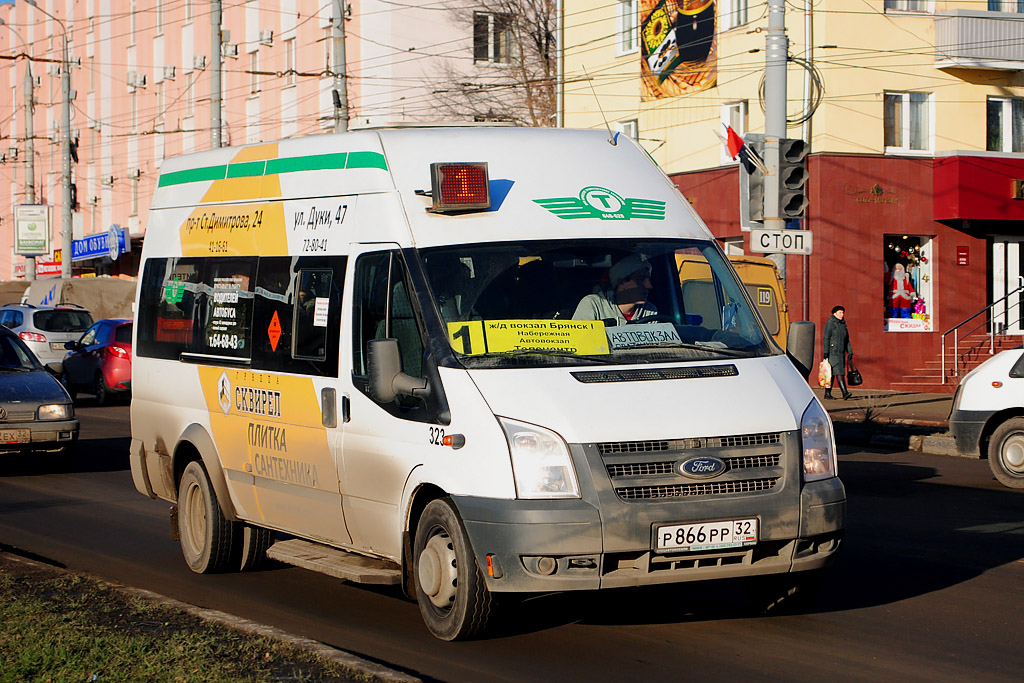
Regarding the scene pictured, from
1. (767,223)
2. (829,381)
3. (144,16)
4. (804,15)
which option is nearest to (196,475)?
(767,223)

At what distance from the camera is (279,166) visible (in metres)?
8.52

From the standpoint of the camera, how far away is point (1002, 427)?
1385 centimetres

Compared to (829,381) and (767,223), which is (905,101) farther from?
(767,223)

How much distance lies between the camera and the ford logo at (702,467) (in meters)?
6.38

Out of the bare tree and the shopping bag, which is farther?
the bare tree

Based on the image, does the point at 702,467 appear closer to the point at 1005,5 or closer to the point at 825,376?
the point at 825,376

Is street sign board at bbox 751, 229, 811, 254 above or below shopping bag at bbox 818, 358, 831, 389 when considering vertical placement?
above

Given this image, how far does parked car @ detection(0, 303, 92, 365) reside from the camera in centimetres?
3064

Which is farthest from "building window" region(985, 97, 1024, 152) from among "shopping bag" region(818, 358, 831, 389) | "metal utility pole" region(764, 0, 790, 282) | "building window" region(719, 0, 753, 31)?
"metal utility pole" region(764, 0, 790, 282)

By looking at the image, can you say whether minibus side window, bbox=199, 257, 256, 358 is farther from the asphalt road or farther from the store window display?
the store window display

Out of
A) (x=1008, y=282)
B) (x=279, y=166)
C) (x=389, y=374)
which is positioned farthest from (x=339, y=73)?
(x=389, y=374)

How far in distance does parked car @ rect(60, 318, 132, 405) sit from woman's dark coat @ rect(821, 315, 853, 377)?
12.9 m

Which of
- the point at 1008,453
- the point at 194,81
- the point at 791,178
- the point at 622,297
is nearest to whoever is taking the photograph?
the point at 622,297

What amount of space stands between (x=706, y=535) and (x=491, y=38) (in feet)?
143
